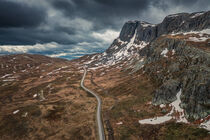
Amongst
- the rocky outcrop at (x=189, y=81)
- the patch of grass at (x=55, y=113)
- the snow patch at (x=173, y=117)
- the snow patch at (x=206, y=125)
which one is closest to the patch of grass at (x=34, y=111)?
the patch of grass at (x=55, y=113)

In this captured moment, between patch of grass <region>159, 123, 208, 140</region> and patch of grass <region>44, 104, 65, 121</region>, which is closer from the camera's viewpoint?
patch of grass <region>159, 123, 208, 140</region>

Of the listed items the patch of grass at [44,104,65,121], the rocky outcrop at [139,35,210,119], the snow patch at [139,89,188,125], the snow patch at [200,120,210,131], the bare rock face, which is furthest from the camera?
the patch of grass at [44,104,65,121]

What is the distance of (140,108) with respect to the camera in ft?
185

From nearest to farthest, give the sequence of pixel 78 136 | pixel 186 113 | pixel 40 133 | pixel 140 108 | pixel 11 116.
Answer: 1. pixel 186 113
2. pixel 78 136
3. pixel 40 133
4. pixel 140 108
5. pixel 11 116

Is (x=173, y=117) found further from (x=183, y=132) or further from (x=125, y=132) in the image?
(x=125, y=132)

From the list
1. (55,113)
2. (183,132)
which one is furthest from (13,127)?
(183,132)

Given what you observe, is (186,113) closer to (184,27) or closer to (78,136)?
(78,136)

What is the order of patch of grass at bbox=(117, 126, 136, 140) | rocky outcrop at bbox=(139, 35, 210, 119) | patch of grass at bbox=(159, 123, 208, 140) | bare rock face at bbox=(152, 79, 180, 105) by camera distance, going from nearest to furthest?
patch of grass at bbox=(159, 123, 208, 140) < patch of grass at bbox=(117, 126, 136, 140) < rocky outcrop at bbox=(139, 35, 210, 119) < bare rock face at bbox=(152, 79, 180, 105)

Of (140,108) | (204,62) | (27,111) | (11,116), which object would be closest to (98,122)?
(140,108)

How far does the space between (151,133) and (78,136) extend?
87.1 feet

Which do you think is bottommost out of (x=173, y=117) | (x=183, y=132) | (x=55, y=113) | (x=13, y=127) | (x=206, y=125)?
(x=13, y=127)

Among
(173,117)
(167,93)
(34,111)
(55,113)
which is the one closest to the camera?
(173,117)

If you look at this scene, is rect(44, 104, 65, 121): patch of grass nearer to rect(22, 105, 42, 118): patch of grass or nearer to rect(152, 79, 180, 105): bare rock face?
rect(22, 105, 42, 118): patch of grass

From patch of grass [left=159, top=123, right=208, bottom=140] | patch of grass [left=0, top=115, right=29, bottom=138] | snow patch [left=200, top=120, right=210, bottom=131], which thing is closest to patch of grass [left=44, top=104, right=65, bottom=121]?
patch of grass [left=0, top=115, right=29, bottom=138]
